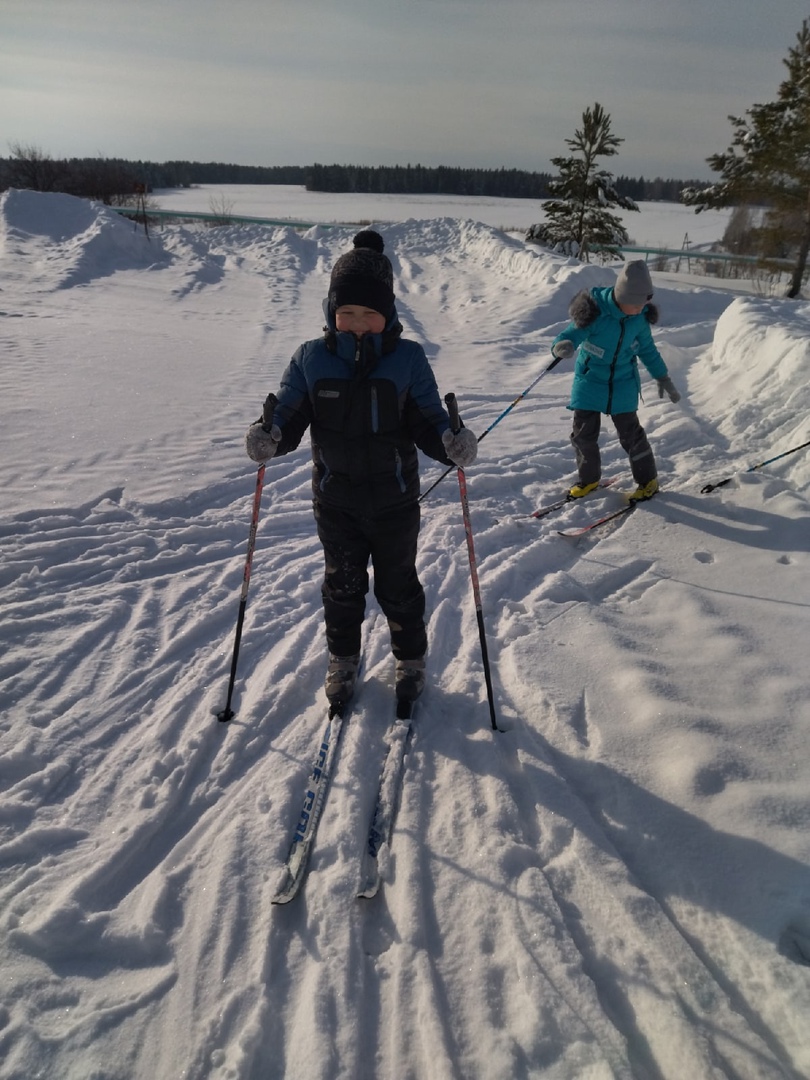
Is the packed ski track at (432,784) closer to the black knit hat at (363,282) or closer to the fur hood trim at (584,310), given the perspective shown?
the fur hood trim at (584,310)

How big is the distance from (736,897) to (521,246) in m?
20.9

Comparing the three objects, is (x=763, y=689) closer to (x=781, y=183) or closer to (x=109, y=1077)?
(x=109, y=1077)

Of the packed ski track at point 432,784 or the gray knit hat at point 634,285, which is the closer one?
the packed ski track at point 432,784

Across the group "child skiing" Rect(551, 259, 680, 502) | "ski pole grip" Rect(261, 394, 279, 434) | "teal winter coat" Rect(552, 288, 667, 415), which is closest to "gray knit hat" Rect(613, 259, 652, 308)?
"child skiing" Rect(551, 259, 680, 502)

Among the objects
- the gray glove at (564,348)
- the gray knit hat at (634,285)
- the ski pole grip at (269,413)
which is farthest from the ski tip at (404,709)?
the gray knit hat at (634,285)

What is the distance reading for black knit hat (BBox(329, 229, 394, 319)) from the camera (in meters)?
2.65

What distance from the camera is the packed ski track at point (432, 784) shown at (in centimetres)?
199

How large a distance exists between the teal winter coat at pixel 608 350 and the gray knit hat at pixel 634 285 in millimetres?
142

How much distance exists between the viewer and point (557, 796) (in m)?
2.71

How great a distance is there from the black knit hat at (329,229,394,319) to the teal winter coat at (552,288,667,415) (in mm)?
2646

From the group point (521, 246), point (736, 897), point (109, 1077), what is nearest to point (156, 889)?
point (109, 1077)

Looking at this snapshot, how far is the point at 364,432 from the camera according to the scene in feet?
9.22

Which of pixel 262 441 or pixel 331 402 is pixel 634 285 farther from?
pixel 262 441

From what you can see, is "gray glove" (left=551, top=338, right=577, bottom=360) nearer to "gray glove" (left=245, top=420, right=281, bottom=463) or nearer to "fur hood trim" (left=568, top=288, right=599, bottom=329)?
"fur hood trim" (left=568, top=288, right=599, bottom=329)
